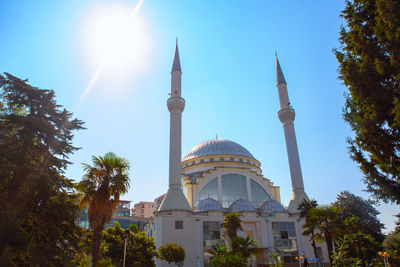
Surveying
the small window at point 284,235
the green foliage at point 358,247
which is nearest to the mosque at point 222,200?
the small window at point 284,235

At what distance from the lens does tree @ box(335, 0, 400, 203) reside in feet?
38.8

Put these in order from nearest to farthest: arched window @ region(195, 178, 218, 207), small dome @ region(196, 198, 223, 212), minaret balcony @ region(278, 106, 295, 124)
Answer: small dome @ region(196, 198, 223, 212) → arched window @ region(195, 178, 218, 207) → minaret balcony @ region(278, 106, 295, 124)

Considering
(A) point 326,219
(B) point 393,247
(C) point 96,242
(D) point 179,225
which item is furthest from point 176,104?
(B) point 393,247

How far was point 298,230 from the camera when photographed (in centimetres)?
3378

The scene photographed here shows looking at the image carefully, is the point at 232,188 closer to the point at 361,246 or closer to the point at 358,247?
the point at 361,246

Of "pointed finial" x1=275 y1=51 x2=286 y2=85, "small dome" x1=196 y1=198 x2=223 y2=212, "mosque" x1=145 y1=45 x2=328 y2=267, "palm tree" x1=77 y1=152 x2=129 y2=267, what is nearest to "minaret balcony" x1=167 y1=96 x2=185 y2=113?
"mosque" x1=145 y1=45 x2=328 y2=267

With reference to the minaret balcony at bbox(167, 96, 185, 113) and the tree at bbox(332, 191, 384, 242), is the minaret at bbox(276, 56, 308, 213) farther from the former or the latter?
the minaret balcony at bbox(167, 96, 185, 113)

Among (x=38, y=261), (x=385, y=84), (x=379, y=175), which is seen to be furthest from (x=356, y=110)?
(x=38, y=261)

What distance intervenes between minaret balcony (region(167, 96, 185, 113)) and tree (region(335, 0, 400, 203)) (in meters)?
24.9

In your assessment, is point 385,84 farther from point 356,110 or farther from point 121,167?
point 121,167

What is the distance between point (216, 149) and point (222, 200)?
934 centimetres

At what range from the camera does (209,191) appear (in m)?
38.7

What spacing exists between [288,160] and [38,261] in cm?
3372

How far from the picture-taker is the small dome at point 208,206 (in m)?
33.7
